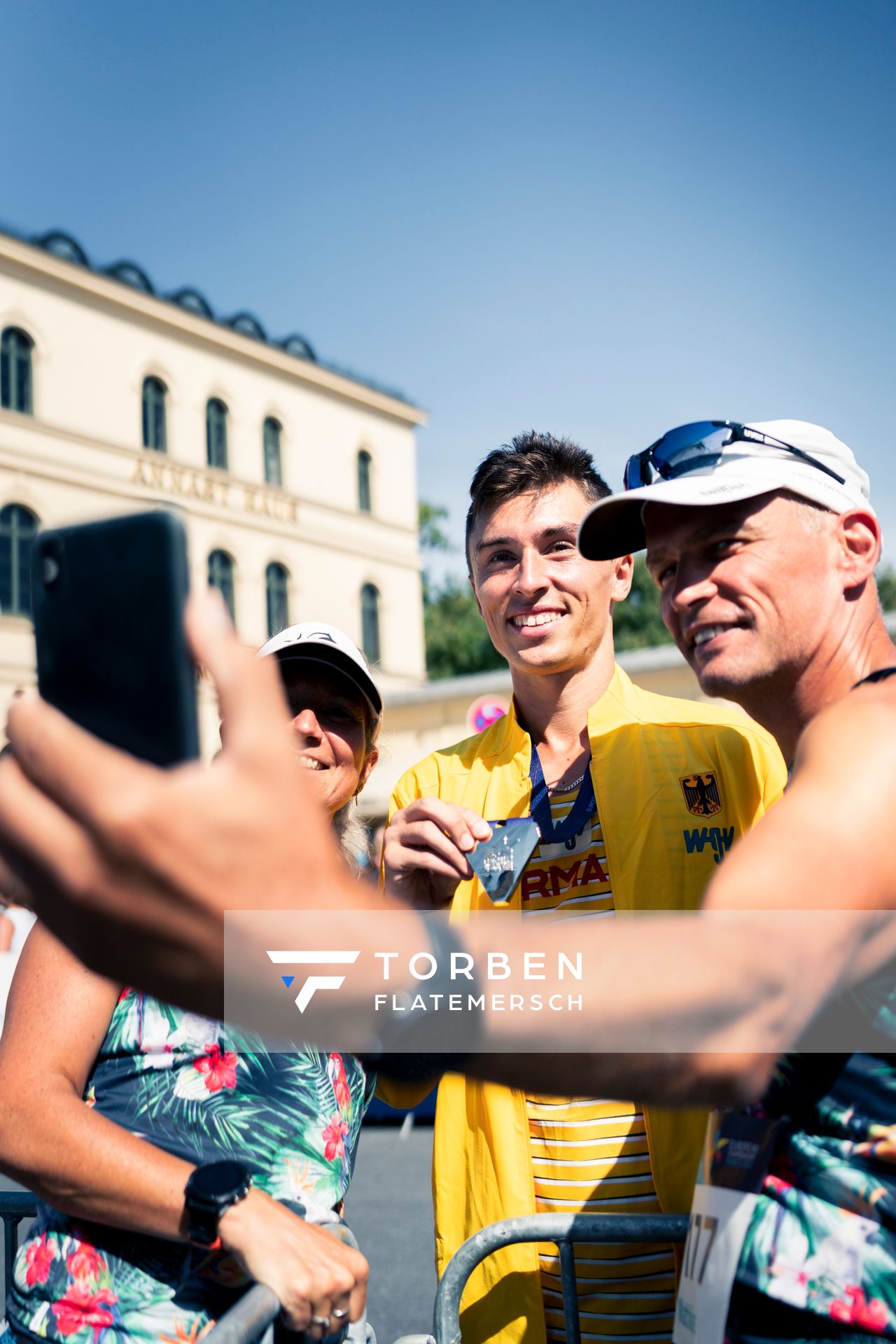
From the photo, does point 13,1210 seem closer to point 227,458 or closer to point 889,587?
point 227,458

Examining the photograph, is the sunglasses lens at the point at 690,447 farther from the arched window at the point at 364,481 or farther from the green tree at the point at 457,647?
the green tree at the point at 457,647

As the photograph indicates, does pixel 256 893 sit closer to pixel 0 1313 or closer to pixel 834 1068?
pixel 834 1068

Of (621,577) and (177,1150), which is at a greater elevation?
(621,577)

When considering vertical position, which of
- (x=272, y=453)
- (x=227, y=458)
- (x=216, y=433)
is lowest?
(x=227, y=458)

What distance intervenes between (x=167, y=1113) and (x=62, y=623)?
4.55 ft

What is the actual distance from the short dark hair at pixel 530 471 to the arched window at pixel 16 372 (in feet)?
80.0

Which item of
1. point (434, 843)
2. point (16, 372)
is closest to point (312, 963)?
point (434, 843)

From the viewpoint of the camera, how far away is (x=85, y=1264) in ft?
5.77

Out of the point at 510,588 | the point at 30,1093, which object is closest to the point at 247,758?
the point at 30,1093

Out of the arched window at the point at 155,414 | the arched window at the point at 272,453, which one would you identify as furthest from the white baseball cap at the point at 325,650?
the arched window at the point at 272,453

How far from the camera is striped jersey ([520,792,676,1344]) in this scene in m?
2.23

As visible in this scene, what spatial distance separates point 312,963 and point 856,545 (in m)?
1.11

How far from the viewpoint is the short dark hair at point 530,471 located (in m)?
2.95

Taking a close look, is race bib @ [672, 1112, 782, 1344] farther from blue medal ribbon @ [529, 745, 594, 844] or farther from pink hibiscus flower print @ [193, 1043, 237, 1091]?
blue medal ribbon @ [529, 745, 594, 844]
